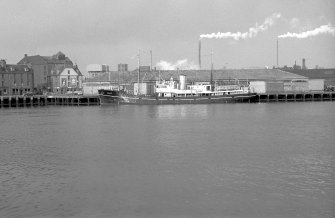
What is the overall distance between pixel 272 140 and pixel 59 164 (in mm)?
15184

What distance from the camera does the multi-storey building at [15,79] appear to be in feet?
356

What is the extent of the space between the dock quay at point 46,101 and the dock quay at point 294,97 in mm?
32486

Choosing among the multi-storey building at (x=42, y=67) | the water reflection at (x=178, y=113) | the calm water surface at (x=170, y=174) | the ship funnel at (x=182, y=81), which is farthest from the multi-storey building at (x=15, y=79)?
the calm water surface at (x=170, y=174)

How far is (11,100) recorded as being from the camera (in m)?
95.4

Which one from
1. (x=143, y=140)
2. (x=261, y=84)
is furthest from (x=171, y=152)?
(x=261, y=84)

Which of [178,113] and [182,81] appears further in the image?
[182,81]

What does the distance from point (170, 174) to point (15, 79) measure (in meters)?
95.7

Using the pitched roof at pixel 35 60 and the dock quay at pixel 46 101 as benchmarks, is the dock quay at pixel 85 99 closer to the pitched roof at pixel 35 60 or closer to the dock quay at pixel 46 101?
the dock quay at pixel 46 101

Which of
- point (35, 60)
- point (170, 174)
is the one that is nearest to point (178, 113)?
point (170, 174)

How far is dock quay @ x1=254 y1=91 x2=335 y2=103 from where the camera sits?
9236 centimetres

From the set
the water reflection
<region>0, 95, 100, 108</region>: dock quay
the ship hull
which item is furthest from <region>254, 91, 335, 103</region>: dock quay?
<region>0, 95, 100, 108</region>: dock quay

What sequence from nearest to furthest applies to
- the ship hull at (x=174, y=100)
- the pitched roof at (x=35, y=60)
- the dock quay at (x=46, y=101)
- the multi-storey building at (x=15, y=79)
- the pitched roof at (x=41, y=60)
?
the ship hull at (x=174, y=100) < the dock quay at (x=46, y=101) < the multi-storey building at (x=15, y=79) < the pitched roof at (x=35, y=60) < the pitched roof at (x=41, y=60)

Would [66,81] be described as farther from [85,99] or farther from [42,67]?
[85,99]

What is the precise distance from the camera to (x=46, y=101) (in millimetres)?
96938
